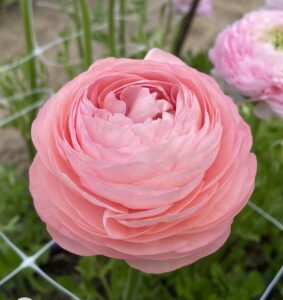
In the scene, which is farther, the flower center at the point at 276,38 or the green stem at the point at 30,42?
the green stem at the point at 30,42

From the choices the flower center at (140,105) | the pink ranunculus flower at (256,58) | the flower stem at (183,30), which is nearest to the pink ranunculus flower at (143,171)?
the flower center at (140,105)

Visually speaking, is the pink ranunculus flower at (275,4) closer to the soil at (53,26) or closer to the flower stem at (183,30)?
the flower stem at (183,30)

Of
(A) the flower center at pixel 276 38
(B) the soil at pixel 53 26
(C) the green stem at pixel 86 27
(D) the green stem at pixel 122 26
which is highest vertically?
(A) the flower center at pixel 276 38

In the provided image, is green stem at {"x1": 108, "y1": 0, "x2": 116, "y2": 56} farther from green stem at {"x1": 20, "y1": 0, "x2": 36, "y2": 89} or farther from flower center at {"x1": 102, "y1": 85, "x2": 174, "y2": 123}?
flower center at {"x1": 102, "y1": 85, "x2": 174, "y2": 123}

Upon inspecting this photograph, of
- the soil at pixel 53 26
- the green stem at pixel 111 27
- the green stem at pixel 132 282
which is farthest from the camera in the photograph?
the soil at pixel 53 26

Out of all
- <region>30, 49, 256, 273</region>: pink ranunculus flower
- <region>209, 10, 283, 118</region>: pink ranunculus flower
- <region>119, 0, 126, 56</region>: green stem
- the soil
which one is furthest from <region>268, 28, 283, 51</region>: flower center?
the soil

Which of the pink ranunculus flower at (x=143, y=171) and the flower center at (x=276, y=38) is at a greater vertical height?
the pink ranunculus flower at (x=143, y=171)

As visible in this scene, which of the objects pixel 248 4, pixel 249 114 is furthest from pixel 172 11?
pixel 248 4
